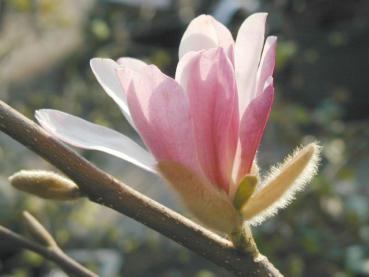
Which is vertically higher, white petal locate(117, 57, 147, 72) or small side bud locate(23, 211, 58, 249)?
white petal locate(117, 57, 147, 72)

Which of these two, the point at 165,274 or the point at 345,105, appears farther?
the point at 345,105

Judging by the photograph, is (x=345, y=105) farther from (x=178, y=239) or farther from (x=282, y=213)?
(x=178, y=239)

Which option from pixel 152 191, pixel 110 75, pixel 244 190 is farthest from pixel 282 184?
pixel 152 191

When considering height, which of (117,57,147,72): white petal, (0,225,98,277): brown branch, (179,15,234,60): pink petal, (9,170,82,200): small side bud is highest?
(179,15,234,60): pink petal

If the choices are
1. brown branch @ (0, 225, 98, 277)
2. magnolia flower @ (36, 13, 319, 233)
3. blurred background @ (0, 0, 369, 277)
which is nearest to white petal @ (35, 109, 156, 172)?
magnolia flower @ (36, 13, 319, 233)

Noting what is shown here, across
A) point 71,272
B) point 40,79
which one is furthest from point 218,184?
point 40,79

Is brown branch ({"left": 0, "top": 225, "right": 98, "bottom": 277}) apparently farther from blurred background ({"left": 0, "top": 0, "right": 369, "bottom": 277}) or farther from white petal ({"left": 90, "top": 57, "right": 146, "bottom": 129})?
blurred background ({"left": 0, "top": 0, "right": 369, "bottom": 277})
